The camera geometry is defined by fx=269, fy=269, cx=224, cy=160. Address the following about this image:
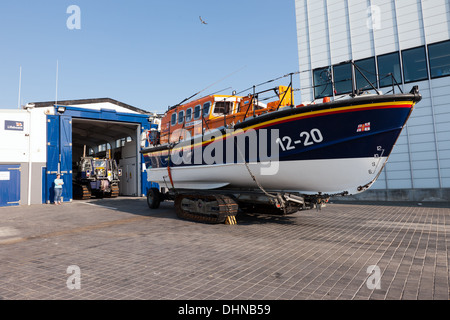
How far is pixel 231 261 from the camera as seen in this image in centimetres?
414

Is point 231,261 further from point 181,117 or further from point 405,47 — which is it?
point 405,47

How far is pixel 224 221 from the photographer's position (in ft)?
23.9

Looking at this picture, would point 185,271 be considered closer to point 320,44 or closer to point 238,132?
point 238,132

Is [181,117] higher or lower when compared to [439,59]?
lower

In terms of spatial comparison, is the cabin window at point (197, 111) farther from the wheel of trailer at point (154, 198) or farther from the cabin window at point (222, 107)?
the wheel of trailer at point (154, 198)

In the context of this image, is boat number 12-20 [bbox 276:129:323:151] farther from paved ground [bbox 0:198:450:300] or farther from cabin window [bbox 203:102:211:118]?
cabin window [bbox 203:102:211:118]

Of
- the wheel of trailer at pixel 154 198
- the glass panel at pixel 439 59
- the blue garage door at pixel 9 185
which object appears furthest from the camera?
the blue garage door at pixel 9 185

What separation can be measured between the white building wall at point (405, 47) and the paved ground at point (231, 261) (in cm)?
574

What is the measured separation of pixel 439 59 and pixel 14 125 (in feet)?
66.9

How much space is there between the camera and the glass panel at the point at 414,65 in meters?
12.0

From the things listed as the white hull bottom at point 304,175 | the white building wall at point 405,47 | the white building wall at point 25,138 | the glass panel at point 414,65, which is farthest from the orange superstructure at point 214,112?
the white building wall at point 25,138

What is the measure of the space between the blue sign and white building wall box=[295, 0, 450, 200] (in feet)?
47.7

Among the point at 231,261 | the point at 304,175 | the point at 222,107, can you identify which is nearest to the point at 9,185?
the point at 222,107

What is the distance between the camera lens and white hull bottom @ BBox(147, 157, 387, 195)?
18.4 feet
